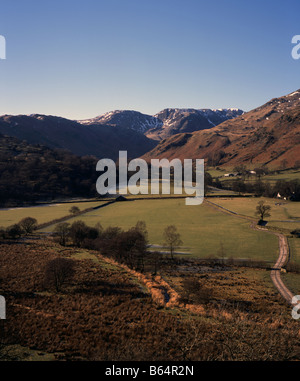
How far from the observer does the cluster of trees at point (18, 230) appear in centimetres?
6631

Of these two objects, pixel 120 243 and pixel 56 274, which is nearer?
pixel 56 274

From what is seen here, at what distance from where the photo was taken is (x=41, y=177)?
512ft

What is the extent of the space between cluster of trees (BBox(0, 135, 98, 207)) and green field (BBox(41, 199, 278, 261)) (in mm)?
46926

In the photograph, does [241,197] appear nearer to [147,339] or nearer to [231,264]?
[231,264]

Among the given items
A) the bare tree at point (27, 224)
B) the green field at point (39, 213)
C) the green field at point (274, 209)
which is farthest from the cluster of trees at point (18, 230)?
the green field at point (274, 209)

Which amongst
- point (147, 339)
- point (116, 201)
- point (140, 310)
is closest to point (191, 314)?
point (140, 310)

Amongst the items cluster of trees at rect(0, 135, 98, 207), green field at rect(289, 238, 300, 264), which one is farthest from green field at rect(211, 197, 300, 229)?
cluster of trees at rect(0, 135, 98, 207)

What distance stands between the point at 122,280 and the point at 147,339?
17715 mm

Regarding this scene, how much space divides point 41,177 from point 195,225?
110874 mm

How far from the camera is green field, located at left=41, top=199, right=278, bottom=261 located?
189 ft

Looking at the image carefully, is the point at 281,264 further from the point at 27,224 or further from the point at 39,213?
the point at 39,213

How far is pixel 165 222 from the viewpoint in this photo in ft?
273

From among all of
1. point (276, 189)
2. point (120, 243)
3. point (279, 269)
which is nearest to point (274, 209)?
point (276, 189)

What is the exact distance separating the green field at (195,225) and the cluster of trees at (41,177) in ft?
154
